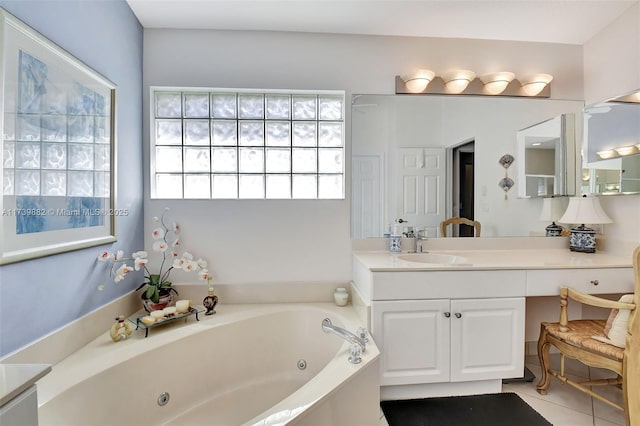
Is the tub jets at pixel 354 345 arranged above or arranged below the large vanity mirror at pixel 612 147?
below

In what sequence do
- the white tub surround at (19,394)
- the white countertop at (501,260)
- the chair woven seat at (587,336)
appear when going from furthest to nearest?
the white countertop at (501,260) → the chair woven seat at (587,336) → the white tub surround at (19,394)

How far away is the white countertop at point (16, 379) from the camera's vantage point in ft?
1.86

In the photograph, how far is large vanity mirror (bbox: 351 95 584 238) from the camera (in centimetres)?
215

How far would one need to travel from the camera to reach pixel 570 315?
2283mm

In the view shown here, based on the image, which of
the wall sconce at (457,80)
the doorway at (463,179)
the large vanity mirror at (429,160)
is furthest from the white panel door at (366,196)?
the wall sconce at (457,80)

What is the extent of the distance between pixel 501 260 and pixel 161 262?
229cm

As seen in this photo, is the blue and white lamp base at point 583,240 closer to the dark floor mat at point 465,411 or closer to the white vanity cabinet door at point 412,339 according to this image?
the dark floor mat at point 465,411

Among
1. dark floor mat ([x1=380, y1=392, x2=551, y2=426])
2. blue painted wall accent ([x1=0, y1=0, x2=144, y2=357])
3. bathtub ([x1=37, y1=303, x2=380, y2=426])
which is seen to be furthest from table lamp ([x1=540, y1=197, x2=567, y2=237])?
blue painted wall accent ([x1=0, y1=0, x2=144, y2=357])

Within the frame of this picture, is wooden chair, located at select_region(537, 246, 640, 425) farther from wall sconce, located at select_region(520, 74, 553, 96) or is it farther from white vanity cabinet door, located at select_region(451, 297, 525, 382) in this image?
wall sconce, located at select_region(520, 74, 553, 96)

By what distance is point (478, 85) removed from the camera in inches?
87.1

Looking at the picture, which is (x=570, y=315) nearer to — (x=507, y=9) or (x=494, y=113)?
(x=494, y=113)

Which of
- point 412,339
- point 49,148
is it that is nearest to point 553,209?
point 412,339

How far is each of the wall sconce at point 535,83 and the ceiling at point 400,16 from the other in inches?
11.3

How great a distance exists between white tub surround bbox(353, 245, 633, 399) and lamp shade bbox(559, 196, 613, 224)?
0.38 metres
